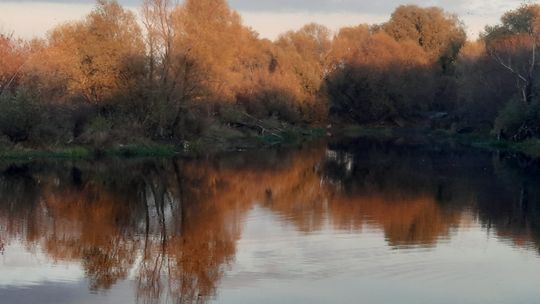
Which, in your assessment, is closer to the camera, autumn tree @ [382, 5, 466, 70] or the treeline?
the treeline

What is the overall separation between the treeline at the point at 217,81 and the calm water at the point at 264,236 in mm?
7907

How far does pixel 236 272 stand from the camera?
1274 centimetres

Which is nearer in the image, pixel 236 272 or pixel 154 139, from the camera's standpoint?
pixel 236 272

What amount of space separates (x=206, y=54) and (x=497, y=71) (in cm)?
1994

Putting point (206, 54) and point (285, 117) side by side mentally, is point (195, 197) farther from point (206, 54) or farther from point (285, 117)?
point (285, 117)

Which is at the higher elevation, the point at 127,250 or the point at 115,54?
the point at 115,54

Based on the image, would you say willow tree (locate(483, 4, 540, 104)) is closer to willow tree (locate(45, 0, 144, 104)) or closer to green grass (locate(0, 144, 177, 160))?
green grass (locate(0, 144, 177, 160))

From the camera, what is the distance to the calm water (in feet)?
38.1

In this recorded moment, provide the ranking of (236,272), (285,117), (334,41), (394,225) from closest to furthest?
(236,272) → (394,225) → (285,117) → (334,41)

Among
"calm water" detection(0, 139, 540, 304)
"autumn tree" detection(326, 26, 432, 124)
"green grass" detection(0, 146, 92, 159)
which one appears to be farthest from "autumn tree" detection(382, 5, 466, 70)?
"green grass" detection(0, 146, 92, 159)

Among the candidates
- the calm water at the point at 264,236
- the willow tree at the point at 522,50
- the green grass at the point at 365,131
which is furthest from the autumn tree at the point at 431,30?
the calm water at the point at 264,236

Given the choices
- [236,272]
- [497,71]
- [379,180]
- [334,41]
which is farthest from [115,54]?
[334,41]

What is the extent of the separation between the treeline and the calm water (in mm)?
7907

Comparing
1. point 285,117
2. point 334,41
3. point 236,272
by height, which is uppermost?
point 334,41
